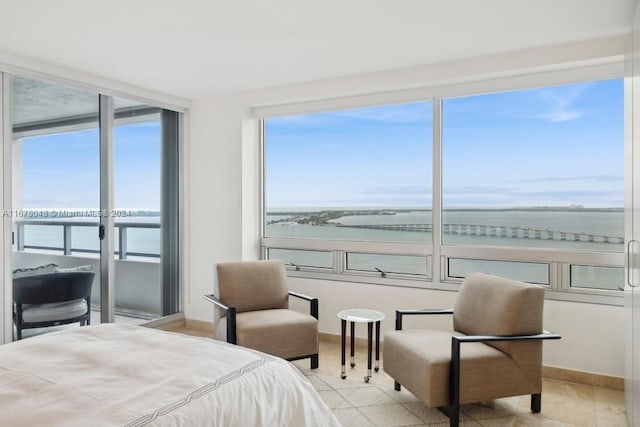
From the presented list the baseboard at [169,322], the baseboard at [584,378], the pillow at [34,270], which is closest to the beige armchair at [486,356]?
the baseboard at [584,378]

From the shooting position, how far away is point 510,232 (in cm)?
385

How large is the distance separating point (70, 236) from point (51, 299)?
57cm

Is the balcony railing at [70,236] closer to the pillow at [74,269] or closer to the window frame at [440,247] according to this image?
the pillow at [74,269]

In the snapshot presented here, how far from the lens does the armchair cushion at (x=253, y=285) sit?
393 cm

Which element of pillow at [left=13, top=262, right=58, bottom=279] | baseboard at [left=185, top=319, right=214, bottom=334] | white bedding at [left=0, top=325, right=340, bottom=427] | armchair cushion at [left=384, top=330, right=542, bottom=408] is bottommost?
baseboard at [left=185, top=319, right=214, bottom=334]

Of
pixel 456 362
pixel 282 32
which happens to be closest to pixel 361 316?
pixel 456 362

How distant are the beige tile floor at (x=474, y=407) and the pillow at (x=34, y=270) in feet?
8.00

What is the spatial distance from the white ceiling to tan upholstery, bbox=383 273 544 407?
69.0 inches

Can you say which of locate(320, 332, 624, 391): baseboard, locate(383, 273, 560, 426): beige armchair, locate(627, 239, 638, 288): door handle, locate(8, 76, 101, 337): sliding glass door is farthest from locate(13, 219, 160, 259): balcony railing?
locate(627, 239, 638, 288): door handle

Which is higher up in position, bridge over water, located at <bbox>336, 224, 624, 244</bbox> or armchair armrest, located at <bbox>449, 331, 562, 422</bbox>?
bridge over water, located at <bbox>336, 224, 624, 244</bbox>

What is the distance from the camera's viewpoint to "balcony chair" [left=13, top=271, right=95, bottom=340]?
3.70 meters

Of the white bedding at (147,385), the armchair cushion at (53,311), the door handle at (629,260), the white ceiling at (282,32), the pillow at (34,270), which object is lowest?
the armchair cushion at (53,311)

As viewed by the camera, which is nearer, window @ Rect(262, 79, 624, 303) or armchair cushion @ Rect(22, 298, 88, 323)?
window @ Rect(262, 79, 624, 303)

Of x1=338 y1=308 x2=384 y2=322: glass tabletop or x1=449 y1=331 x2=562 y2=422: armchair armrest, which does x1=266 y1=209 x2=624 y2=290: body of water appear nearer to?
x1=338 y1=308 x2=384 y2=322: glass tabletop
